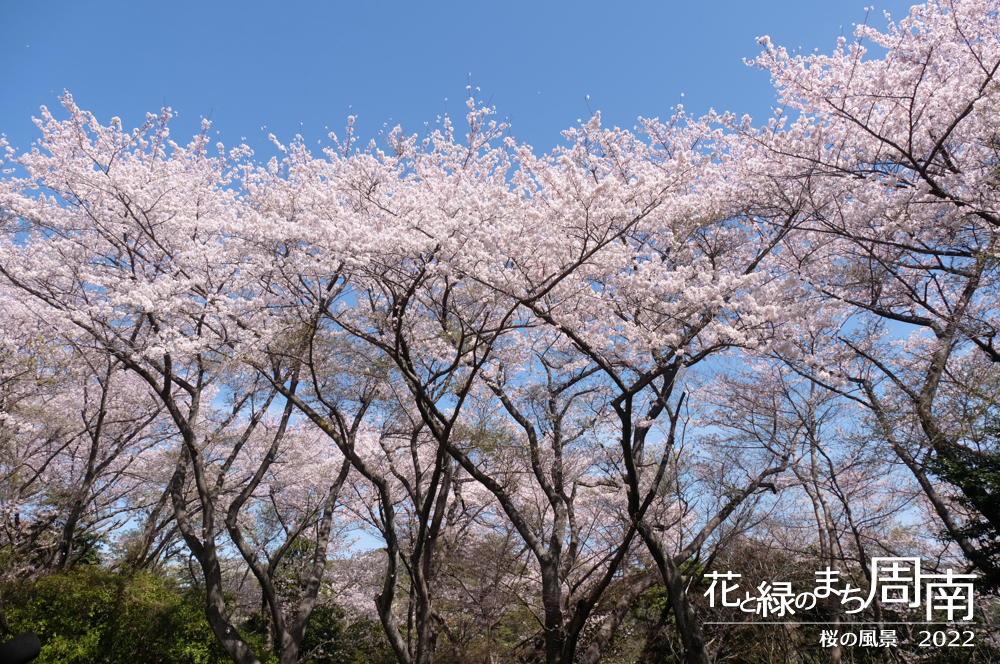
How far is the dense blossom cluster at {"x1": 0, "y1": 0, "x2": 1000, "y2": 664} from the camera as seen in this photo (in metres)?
7.52

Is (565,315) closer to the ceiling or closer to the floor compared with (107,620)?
closer to the ceiling

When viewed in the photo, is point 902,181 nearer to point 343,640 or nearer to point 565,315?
point 565,315

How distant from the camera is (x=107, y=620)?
8.96 meters

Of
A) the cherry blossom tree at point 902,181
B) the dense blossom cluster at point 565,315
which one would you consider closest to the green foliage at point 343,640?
the dense blossom cluster at point 565,315

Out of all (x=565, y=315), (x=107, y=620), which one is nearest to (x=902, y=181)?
(x=565, y=315)

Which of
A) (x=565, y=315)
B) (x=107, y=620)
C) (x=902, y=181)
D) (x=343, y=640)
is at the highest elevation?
(x=902, y=181)

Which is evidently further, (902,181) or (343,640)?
(343,640)

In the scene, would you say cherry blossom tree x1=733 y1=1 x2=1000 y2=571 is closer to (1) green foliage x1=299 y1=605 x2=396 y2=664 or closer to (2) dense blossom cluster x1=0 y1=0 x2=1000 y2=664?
(2) dense blossom cluster x1=0 y1=0 x2=1000 y2=664

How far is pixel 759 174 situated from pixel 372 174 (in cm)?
609

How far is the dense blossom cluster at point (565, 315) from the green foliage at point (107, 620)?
1.31 meters

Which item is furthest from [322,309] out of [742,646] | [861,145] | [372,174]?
[742,646]

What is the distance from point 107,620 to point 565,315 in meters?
8.43

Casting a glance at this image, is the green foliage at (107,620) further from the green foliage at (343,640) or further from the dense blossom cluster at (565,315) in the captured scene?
the green foliage at (343,640)

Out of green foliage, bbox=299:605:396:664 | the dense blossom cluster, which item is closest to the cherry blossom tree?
the dense blossom cluster
